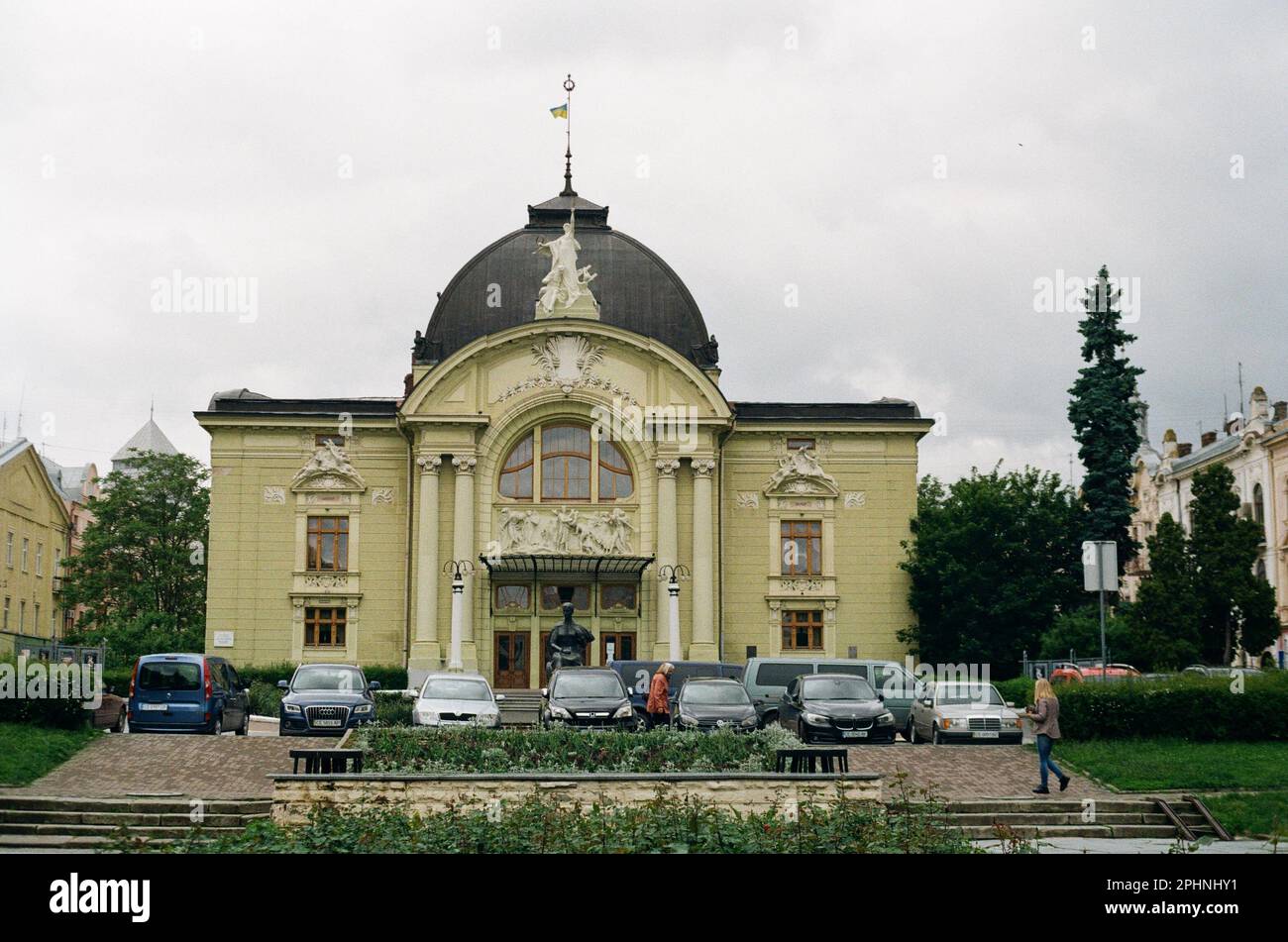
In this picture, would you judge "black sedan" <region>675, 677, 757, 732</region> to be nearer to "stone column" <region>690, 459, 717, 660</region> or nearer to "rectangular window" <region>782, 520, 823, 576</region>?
"stone column" <region>690, 459, 717, 660</region>

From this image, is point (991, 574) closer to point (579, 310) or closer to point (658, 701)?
point (579, 310)

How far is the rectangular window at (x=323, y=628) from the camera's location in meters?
50.4

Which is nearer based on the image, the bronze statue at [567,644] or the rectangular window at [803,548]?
the bronze statue at [567,644]

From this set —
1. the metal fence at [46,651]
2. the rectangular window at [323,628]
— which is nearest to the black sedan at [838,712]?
the metal fence at [46,651]

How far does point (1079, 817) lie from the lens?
20.3 meters

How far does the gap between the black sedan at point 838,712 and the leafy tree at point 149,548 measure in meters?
41.8

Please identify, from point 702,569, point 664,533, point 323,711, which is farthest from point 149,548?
point 323,711

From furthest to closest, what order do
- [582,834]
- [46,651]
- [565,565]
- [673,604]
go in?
[565,565], [673,604], [46,651], [582,834]

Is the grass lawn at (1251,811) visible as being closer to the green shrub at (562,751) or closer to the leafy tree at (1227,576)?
the green shrub at (562,751)

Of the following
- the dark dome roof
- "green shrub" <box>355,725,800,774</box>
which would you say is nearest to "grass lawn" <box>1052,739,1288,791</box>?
"green shrub" <box>355,725,800,774</box>

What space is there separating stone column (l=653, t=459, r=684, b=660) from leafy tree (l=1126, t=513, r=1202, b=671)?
15451 millimetres

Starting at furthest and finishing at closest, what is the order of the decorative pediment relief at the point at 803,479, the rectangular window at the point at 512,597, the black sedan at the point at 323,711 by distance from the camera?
the decorative pediment relief at the point at 803,479 → the rectangular window at the point at 512,597 → the black sedan at the point at 323,711

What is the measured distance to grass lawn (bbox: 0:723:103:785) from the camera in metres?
22.5

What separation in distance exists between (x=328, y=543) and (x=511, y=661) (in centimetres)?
796
